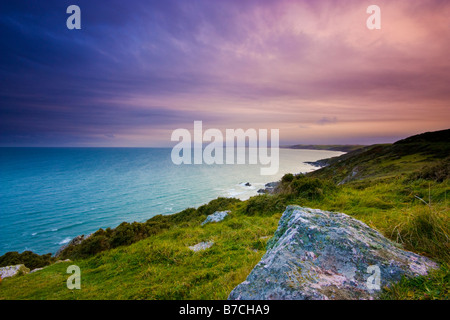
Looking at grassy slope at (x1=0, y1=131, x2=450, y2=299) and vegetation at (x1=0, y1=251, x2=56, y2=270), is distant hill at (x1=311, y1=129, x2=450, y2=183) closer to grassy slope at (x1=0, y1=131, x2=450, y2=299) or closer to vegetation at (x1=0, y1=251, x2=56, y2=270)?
grassy slope at (x1=0, y1=131, x2=450, y2=299)

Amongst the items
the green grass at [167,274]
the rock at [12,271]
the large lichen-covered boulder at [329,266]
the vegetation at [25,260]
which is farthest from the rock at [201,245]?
the vegetation at [25,260]

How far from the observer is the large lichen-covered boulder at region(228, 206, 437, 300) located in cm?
240

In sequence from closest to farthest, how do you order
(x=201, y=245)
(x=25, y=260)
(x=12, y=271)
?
(x=201, y=245) → (x=12, y=271) → (x=25, y=260)

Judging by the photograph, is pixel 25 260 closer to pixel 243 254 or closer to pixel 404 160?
pixel 243 254

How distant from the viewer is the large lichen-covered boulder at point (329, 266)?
2.40 meters

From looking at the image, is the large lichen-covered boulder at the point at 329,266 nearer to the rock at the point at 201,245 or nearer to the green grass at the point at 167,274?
the green grass at the point at 167,274

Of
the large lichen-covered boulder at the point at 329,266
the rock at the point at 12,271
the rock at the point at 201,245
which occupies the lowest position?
the rock at the point at 12,271

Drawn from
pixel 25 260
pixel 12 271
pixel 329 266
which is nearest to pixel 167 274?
pixel 329 266

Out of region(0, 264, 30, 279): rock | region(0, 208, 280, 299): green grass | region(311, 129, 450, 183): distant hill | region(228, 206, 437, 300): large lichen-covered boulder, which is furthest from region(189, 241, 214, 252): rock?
region(0, 264, 30, 279): rock

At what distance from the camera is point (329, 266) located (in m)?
2.85

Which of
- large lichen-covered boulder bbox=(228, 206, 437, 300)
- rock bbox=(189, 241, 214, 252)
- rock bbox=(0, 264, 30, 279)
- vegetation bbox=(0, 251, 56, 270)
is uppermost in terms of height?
large lichen-covered boulder bbox=(228, 206, 437, 300)

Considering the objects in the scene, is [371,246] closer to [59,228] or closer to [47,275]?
[47,275]
